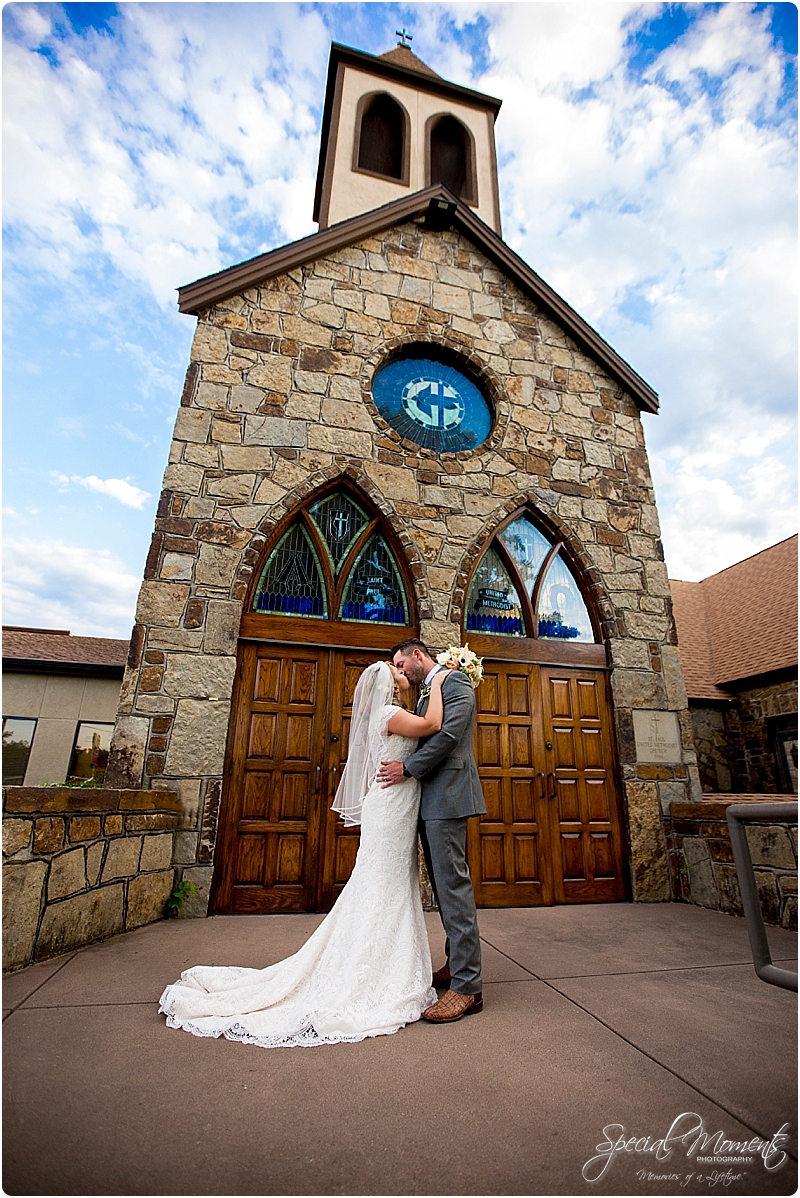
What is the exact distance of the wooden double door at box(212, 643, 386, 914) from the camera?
4.99m

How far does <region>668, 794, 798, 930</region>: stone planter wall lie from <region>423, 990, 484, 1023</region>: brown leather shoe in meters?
2.27

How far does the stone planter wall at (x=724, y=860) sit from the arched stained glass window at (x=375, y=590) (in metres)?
3.44

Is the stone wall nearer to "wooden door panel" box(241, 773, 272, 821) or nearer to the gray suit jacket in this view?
"wooden door panel" box(241, 773, 272, 821)

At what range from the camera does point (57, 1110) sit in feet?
6.00

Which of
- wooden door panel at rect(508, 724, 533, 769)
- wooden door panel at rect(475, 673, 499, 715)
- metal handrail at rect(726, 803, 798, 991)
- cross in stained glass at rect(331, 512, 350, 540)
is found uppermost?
cross in stained glass at rect(331, 512, 350, 540)

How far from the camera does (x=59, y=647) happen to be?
520 inches

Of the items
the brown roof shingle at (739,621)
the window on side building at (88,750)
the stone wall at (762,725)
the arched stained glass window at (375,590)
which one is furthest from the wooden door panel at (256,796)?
the stone wall at (762,725)

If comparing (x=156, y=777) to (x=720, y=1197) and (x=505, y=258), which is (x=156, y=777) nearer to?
(x=720, y=1197)

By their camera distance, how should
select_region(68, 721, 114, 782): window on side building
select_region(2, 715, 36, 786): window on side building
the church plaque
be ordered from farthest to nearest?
1. select_region(68, 721, 114, 782): window on side building
2. select_region(2, 715, 36, 786): window on side building
3. the church plaque

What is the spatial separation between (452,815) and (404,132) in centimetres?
1346

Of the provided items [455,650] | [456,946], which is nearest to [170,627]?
[455,650]

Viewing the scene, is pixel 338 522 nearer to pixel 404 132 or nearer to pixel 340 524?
pixel 340 524

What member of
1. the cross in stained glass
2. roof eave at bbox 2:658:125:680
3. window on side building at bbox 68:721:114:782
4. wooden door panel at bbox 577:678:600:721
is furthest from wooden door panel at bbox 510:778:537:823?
window on side building at bbox 68:721:114:782

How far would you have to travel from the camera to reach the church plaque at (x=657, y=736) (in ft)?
20.4
